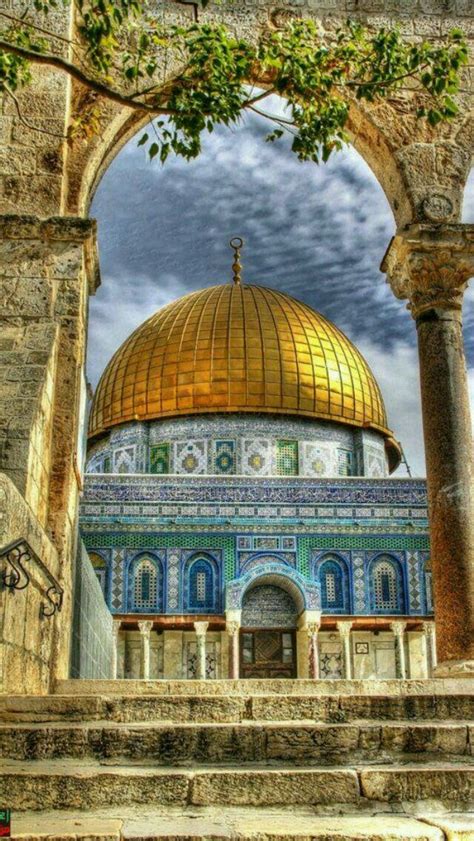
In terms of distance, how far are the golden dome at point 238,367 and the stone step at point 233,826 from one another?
19.5 m

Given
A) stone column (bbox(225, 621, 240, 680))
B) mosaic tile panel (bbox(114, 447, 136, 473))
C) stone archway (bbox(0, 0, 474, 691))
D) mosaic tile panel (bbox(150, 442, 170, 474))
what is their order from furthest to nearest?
1. mosaic tile panel (bbox(114, 447, 136, 473))
2. mosaic tile panel (bbox(150, 442, 170, 474))
3. stone column (bbox(225, 621, 240, 680))
4. stone archway (bbox(0, 0, 474, 691))

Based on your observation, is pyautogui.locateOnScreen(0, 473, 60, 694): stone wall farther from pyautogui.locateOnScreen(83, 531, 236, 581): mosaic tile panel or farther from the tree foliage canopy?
pyautogui.locateOnScreen(83, 531, 236, 581): mosaic tile panel

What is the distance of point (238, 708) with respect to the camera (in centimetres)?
343

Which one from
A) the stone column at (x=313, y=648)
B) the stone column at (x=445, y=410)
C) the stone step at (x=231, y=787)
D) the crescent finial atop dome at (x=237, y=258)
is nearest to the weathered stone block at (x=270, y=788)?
the stone step at (x=231, y=787)

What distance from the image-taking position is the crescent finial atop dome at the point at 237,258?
82.0ft

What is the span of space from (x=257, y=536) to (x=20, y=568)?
50.2ft

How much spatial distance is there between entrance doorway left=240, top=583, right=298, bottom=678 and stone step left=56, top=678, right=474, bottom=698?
14.1 m

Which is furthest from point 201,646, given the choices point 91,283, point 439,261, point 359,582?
point 439,261

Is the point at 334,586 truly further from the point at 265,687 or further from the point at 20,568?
A: the point at 20,568

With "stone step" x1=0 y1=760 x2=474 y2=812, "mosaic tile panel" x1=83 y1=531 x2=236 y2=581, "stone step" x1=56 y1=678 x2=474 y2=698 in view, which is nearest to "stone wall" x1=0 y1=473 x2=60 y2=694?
"stone step" x1=56 y1=678 x2=474 y2=698

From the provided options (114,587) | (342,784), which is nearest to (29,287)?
(342,784)

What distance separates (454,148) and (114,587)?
13513 millimetres

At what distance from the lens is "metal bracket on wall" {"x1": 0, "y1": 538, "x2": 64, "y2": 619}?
3.81 meters

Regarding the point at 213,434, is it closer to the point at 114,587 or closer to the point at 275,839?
the point at 114,587
